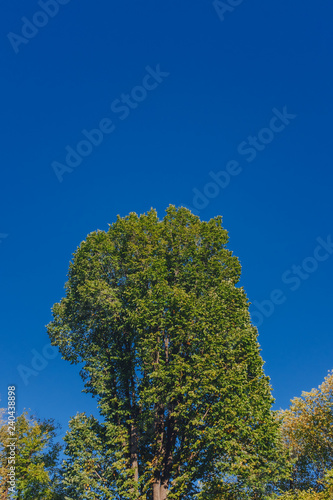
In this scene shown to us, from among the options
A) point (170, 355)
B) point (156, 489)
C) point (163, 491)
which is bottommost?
point (163, 491)

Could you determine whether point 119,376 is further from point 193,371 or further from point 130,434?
point 193,371

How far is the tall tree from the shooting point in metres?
20.1

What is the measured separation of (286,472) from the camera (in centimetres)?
2052

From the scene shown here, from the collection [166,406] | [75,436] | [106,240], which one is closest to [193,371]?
[166,406]

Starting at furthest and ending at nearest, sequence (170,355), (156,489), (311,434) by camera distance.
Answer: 1. (311,434)
2. (170,355)
3. (156,489)

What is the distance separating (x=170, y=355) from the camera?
24172 mm

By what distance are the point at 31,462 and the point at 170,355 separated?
1885 centimetres

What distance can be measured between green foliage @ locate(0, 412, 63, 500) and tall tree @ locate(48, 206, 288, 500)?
9.91m

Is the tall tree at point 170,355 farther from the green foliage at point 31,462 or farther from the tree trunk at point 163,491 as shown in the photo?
the green foliage at point 31,462

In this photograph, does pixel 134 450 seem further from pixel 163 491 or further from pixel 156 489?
pixel 163 491

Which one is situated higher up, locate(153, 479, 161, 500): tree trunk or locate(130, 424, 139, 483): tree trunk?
locate(130, 424, 139, 483): tree trunk

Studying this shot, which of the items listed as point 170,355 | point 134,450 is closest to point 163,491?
point 134,450

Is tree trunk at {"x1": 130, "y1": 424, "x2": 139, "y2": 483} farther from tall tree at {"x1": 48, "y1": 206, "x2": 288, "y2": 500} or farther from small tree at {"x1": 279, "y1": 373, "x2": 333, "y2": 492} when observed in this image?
small tree at {"x1": 279, "y1": 373, "x2": 333, "y2": 492}

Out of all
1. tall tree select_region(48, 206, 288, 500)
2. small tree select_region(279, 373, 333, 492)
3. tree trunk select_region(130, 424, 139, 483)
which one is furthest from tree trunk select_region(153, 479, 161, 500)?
small tree select_region(279, 373, 333, 492)
